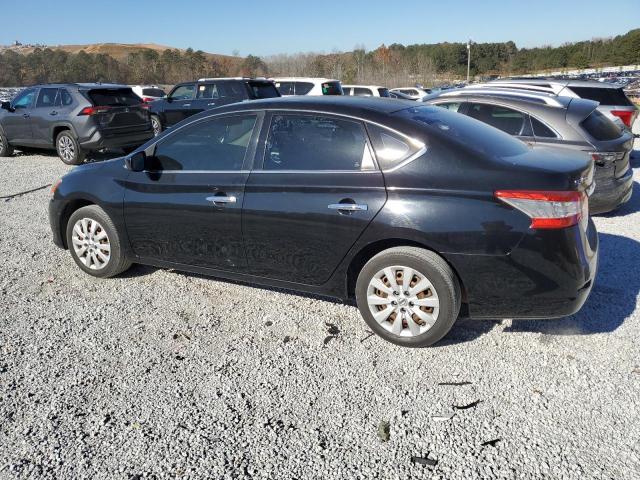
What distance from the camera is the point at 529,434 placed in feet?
8.82

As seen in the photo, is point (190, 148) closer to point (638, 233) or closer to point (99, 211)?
point (99, 211)

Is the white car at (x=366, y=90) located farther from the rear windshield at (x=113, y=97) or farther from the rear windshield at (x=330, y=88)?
the rear windshield at (x=113, y=97)

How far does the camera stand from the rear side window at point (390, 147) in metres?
3.48

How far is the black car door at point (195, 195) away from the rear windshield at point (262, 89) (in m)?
9.82

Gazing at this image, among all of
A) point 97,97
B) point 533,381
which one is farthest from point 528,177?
point 97,97

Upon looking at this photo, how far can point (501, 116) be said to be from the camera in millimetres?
6305

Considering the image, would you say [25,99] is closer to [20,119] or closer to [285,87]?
[20,119]

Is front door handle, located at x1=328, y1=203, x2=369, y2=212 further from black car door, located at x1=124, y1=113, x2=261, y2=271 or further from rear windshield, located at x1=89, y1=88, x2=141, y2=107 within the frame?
rear windshield, located at x1=89, y1=88, x2=141, y2=107

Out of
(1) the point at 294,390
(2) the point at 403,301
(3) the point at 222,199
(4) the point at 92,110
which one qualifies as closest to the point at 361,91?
(4) the point at 92,110

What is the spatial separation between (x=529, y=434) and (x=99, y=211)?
3.91 meters

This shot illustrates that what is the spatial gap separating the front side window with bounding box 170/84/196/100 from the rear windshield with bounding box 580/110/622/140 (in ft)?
37.9

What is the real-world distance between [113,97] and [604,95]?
10.3 meters

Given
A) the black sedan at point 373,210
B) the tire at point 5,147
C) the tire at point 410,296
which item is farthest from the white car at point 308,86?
the tire at point 410,296

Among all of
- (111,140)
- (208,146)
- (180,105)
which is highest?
(208,146)
